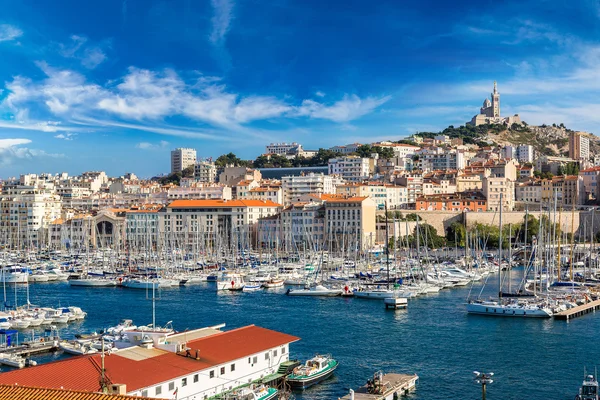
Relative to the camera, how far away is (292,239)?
59844mm

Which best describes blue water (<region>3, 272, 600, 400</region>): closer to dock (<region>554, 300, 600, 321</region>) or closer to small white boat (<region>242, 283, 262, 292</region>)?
dock (<region>554, 300, 600, 321</region>)

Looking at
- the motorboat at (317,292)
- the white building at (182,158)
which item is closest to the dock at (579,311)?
the motorboat at (317,292)

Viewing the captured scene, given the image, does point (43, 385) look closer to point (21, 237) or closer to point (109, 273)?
point (109, 273)

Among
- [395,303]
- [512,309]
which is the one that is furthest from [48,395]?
[395,303]

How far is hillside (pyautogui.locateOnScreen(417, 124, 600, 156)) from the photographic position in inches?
Answer: 4651

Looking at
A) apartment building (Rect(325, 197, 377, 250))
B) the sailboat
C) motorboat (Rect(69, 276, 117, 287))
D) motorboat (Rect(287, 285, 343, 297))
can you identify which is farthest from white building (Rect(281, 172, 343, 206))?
the sailboat

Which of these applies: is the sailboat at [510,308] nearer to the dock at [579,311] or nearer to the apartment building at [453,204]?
the dock at [579,311]

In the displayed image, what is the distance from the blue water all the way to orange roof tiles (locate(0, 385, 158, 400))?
31.6 ft

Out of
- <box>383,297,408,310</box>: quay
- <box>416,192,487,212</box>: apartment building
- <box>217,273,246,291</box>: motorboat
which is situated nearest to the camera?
<box>383,297,408,310</box>: quay

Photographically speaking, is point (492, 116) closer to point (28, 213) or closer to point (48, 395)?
point (28, 213)

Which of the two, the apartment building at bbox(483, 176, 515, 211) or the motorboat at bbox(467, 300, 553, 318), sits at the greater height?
the apartment building at bbox(483, 176, 515, 211)

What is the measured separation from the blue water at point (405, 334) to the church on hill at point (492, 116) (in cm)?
9580

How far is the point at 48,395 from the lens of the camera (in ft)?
29.4

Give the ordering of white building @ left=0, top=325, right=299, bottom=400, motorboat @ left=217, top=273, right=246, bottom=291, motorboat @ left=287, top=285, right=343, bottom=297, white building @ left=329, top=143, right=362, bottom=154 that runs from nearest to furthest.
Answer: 1. white building @ left=0, top=325, right=299, bottom=400
2. motorboat @ left=287, top=285, right=343, bottom=297
3. motorboat @ left=217, top=273, right=246, bottom=291
4. white building @ left=329, top=143, right=362, bottom=154
